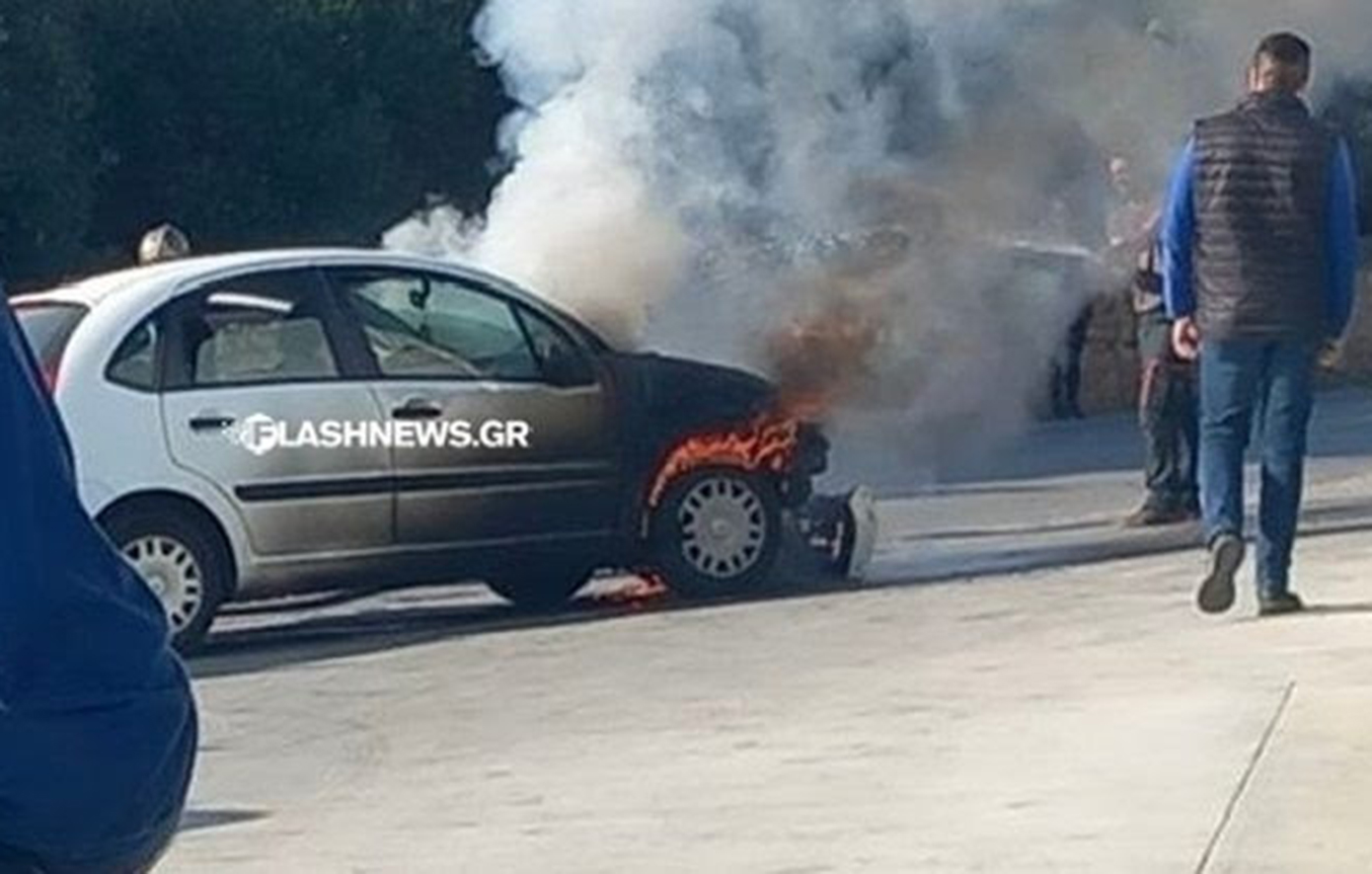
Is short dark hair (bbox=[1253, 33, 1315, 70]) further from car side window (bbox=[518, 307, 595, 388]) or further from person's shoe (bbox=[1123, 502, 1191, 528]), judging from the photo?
person's shoe (bbox=[1123, 502, 1191, 528])

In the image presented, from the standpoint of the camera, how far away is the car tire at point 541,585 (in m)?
14.8

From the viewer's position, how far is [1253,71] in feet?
41.9

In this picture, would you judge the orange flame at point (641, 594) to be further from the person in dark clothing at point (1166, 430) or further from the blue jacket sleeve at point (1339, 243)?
the blue jacket sleeve at point (1339, 243)

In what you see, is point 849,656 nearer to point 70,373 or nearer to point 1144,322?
point 70,373

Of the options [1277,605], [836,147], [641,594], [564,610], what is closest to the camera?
[1277,605]

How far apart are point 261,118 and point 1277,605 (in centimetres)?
1565

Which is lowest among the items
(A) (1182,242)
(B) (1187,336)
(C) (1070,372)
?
(C) (1070,372)

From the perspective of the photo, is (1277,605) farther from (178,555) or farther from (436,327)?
(178,555)

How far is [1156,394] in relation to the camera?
1752cm

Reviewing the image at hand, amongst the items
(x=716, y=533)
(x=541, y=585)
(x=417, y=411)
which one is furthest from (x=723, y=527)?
(x=417, y=411)

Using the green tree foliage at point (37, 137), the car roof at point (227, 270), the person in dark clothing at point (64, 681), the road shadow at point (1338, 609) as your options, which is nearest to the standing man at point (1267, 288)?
the road shadow at point (1338, 609)

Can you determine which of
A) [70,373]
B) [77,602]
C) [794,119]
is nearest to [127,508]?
[70,373]

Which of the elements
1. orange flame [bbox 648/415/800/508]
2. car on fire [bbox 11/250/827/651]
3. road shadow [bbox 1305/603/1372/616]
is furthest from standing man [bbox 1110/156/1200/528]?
road shadow [bbox 1305/603/1372/616]

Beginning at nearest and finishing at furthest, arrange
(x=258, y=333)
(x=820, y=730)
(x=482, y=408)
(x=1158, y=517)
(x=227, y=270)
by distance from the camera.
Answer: (x=820, y=730) → (x=227, y=270) → (x=258, y=333) → (x=482, y=408) → (x=1158, y=517)
